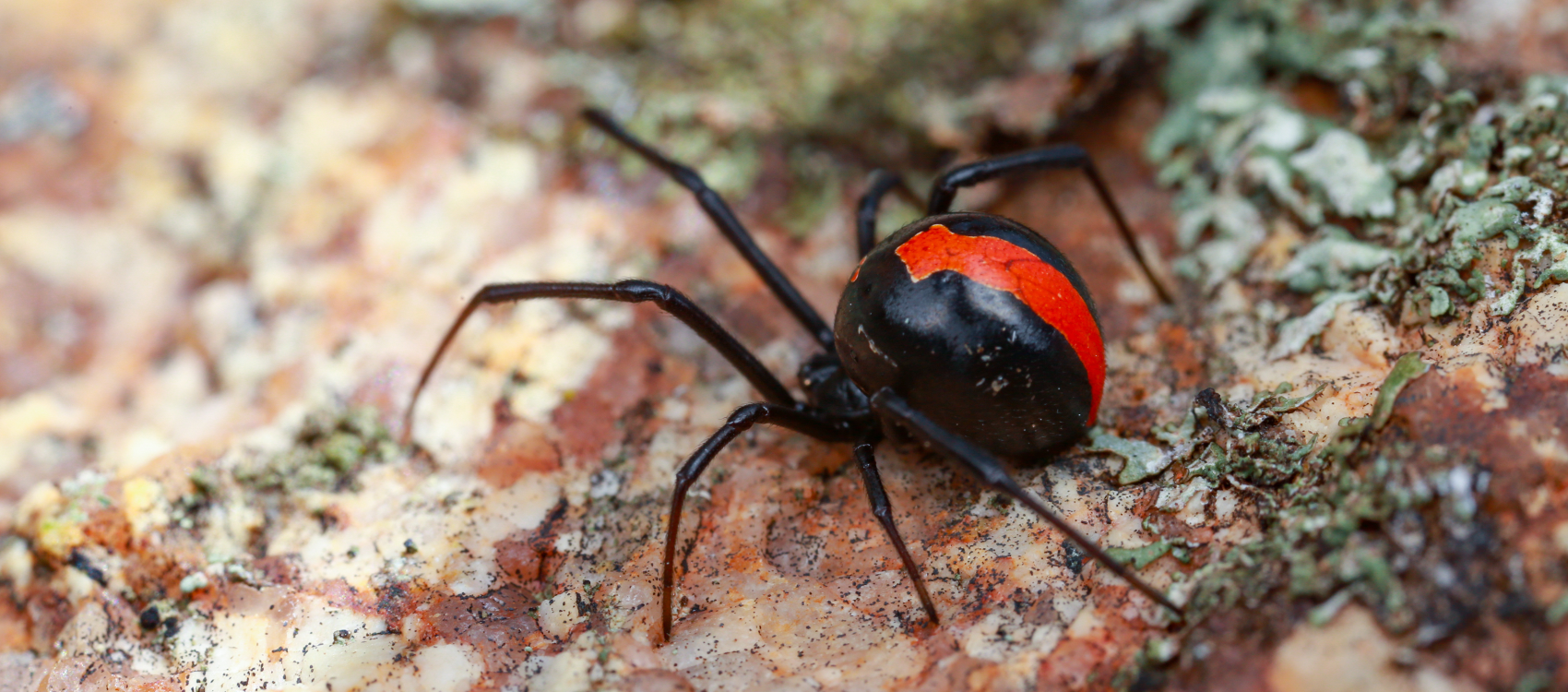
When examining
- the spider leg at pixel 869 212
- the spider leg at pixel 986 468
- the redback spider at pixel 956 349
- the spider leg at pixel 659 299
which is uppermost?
the spider leg at pixel 869 212

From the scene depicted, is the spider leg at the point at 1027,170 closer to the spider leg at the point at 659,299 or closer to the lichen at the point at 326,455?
the spider leg at the point at 659,299

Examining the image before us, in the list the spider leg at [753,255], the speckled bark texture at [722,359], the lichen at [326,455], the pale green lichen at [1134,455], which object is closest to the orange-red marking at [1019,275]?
the pale green lichen at [1134,455]

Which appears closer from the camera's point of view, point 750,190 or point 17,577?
point 17,577

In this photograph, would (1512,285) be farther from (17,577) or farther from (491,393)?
(17,577)

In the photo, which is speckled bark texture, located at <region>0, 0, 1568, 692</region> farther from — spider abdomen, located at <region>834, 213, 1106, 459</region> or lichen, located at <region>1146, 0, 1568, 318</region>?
spider abdomen, located at <region>834, 213, 1106, 459</region>

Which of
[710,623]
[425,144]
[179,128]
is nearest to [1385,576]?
[710,623]

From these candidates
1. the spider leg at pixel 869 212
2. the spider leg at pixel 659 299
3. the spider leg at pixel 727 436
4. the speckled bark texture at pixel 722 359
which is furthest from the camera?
the spider leg at pixel 869 212

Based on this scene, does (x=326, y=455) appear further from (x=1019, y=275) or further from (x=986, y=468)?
(x=1019, y=275)

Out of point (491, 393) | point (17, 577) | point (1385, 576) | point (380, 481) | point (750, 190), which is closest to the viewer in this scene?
point (1385, 576)
